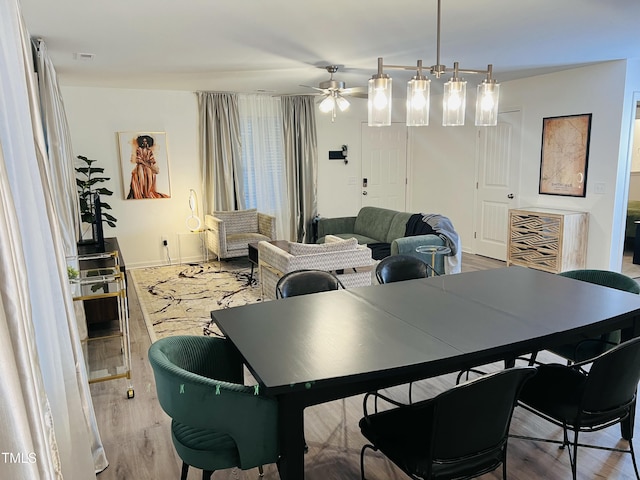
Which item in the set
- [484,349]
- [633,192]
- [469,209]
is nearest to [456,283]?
[484,349]

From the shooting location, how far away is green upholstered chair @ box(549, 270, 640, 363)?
8.59 feet

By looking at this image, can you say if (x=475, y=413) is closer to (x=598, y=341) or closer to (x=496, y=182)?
(x=598, y=341)

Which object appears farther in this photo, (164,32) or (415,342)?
(164,32)

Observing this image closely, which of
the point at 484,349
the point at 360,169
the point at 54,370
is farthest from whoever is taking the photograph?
the point at 360,169

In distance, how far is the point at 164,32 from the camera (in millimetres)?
3590

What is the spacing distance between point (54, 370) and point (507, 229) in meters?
6.01

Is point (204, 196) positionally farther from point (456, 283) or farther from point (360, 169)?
point (456, 283)

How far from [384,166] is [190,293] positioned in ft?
14.2

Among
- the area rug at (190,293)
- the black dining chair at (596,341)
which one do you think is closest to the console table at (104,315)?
the area rug at (190,293)

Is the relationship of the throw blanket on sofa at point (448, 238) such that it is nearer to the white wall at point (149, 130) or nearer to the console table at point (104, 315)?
the console table at point (104, 315)

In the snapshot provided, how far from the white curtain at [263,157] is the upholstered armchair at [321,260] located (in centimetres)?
273

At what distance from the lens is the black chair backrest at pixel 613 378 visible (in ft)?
6.07

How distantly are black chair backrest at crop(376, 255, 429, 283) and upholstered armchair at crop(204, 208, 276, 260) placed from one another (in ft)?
11.0

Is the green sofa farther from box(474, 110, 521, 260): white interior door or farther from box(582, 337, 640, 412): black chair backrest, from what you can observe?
box(582, 337, 640, 412): black chair backrest
